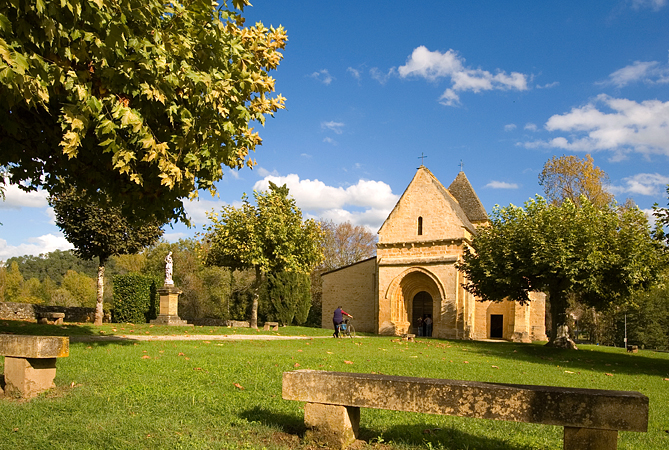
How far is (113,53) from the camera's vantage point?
19.0ft

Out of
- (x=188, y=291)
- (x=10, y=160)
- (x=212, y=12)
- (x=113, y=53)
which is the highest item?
(x=212, y=12)

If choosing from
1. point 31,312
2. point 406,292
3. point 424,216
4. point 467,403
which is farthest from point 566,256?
point 31,312

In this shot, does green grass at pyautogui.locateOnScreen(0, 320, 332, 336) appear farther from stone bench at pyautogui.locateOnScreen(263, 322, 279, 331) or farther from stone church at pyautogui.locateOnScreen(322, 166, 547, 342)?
stone church at pyautogui.locateOnScreen(322, 166, 547, 342)

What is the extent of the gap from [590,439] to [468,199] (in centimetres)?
3324

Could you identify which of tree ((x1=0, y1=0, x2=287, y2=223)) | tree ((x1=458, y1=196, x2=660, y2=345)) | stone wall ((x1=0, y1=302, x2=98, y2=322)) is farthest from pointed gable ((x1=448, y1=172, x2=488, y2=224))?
tree ((x1=0, y1=0, x2=287, y2=223))

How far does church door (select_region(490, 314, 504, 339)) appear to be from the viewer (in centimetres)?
→ 3316

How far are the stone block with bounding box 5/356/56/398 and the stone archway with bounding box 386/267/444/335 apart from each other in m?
24.2

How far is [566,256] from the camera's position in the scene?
61.9 ft

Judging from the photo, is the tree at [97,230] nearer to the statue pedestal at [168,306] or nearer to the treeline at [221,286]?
the statue pedestal at [168,306]

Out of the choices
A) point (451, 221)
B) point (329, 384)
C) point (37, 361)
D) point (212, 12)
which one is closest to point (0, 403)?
point (37, 361)

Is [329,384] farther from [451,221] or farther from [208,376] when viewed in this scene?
[451,221]

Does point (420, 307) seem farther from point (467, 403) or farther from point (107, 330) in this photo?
point (467, 403)

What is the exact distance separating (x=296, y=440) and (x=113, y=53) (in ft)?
15.5

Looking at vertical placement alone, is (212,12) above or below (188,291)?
above
